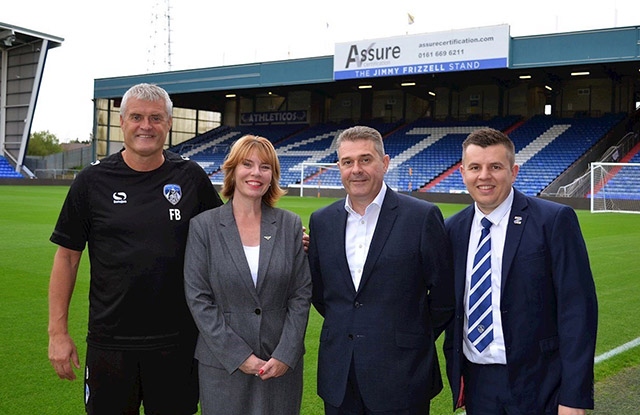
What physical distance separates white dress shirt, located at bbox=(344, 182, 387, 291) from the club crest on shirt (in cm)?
81

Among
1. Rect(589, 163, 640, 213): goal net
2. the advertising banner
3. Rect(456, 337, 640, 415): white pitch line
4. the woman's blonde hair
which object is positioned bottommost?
Rect(456, 337, 640, 415): white pitch line

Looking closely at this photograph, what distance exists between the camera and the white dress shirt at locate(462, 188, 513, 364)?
266 centimetres

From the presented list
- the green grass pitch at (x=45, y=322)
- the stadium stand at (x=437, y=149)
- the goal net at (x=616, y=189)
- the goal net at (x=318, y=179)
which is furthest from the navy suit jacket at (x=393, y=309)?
the goal net at (x=318, y=179)

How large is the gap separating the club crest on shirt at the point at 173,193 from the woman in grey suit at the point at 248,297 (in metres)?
0.18

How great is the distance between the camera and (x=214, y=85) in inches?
1538

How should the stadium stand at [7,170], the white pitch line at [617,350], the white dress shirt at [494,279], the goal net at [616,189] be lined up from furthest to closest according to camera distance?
the stadium stand at [7,170] < the goal net at [616,189] < the white pitch line at [617,350] < the white dress shirt at [494,279]

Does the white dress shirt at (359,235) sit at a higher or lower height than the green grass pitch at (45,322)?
higher

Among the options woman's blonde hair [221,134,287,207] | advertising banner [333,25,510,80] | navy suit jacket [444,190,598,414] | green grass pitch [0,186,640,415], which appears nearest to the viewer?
navy suit jacket [444,190,598,414]

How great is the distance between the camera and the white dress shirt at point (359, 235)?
2.77 m

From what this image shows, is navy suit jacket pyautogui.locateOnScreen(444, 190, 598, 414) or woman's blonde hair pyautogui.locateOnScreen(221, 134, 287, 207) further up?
woman's blonde hair pyautogui.locateOnScreen(221, 134, 287, 207)

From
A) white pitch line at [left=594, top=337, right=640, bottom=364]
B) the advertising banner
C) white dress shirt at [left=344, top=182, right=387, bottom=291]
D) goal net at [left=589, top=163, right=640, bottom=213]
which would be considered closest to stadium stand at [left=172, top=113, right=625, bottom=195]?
goal net at [left=589, top=163, right=640, bottom=213]

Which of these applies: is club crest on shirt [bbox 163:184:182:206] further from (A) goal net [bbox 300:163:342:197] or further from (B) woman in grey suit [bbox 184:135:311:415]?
(A) goal net [bbox 300:163:342:197]

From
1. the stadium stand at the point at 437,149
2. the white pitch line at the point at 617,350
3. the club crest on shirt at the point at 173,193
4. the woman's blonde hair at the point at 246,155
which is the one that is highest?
the stadium stand at the point at 437,149

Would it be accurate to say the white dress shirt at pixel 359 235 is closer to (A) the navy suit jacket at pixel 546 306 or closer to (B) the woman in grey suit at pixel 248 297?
(B) the woman in grey suit at pixel 248 297
